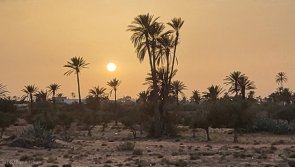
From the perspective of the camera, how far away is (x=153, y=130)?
198 ft

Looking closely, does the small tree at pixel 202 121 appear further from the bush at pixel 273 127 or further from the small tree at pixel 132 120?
the bush at pixel 273 127

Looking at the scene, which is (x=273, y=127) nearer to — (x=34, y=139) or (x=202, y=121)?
(x=202, y=121)

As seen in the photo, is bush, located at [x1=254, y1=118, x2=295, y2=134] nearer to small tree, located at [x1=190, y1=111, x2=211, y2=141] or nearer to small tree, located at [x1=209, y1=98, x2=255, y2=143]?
small tree, located at [x1=190, y1=111, x2=211, y2=141]

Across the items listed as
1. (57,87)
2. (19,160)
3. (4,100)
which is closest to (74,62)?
(57,87)

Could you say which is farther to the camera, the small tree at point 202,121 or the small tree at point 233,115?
the small tree at point 202,121

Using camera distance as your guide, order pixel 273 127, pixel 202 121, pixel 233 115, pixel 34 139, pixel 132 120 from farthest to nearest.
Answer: pixel 273 127
pixel 132 120
pixel 202 121
pixel 233 115
pixel 34 139

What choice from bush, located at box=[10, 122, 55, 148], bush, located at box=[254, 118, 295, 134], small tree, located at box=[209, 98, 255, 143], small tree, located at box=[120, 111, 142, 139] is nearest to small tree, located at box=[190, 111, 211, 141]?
small tree, located at box=[209, 98, 255, 143]

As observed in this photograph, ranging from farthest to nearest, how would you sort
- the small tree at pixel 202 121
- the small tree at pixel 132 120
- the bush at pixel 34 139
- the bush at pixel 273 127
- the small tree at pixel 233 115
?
the bush at pixel 273 127, the small tree at pixel 132 120, the small tree at pixel 202 121, the small tree at pixel 233 115, the bush at pixel 34 139

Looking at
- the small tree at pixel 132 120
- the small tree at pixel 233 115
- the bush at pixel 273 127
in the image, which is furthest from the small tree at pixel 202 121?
the bush at pixel 273 127

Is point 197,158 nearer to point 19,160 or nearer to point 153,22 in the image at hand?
point 19,160

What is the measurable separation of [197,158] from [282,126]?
35080 mm

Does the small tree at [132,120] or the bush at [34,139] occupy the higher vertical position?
the small tree at [132,120]

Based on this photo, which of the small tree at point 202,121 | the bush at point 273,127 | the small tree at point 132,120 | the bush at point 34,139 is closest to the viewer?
the bush at point 34,139

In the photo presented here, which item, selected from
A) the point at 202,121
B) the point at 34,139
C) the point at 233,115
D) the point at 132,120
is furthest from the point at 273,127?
the point at 34,139
